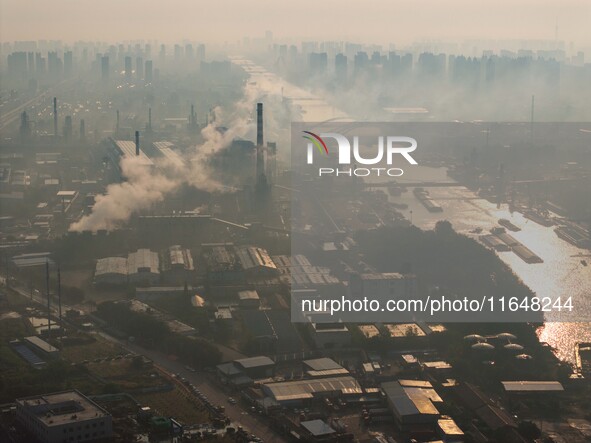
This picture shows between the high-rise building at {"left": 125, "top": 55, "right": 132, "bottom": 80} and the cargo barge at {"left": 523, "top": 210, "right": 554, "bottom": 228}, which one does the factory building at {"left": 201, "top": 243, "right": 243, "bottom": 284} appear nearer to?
the cargo barge at {"left": 523, "top": 210, "right": 554, "bottom": 228}

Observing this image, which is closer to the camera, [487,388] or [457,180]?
[487,388]

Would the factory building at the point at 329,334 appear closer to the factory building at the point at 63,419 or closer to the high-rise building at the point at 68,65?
the factory building at the point at 63,419

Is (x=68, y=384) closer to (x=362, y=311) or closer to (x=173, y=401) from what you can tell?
(x=173, y=401)

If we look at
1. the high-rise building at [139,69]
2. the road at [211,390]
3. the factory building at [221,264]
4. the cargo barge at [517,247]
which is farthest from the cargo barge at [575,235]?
the high-rise building at [139,69]

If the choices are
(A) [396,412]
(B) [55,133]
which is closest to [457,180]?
(B) [55,133]

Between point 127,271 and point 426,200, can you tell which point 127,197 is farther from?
point 426,200

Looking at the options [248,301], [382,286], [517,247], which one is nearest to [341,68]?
[517,247]

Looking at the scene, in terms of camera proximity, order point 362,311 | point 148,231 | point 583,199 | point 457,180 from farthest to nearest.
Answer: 1. point 457,180
2. point 583,199
3. point 148,231
4. point 362,311

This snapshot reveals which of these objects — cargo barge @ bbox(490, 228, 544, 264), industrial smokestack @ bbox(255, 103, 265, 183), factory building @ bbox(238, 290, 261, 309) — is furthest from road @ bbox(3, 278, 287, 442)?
industrial smokestack @ bbox(255, 103, 265, 183)
